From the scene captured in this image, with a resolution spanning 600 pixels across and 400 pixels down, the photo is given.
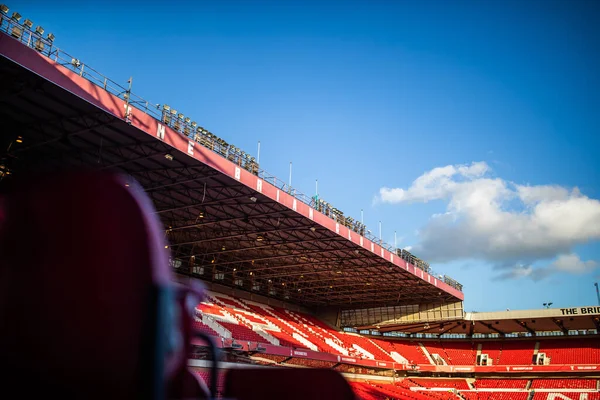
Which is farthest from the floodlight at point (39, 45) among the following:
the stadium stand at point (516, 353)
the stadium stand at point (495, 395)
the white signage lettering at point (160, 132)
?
the stadium stand at point (516, 353)

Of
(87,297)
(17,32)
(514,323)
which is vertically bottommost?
(87,297)

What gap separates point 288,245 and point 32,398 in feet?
121

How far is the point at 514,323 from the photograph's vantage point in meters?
54.4

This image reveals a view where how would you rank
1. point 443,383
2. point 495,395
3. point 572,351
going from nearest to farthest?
point 495,395 → point 572,351 → point 443,383

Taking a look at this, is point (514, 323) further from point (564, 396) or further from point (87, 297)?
point (87, 297)

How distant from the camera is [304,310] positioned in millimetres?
63750

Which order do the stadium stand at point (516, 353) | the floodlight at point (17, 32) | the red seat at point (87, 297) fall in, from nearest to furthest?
the red seat at point (87, 297) → the floodlight at point (17, 32) → the stadium stand at point (516, 353)

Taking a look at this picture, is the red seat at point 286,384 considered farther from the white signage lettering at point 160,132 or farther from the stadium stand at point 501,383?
the stadium stand at point 501,383

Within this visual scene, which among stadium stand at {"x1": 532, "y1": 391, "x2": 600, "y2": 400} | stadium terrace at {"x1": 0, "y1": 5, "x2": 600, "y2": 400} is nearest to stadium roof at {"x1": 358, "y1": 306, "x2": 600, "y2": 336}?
stadium terrace at {"x1": 0, "y1": 5, "x2": 600, "y2": 400}

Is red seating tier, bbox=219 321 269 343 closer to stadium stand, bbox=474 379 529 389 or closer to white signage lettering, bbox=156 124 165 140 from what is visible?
white signage lettering, bbox=156 124 165 140

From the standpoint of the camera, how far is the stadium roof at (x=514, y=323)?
1934 inches

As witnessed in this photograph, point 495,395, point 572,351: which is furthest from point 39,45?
point 572,351

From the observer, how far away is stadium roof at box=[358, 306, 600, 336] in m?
49.1

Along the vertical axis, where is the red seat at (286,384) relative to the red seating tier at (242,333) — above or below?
below
